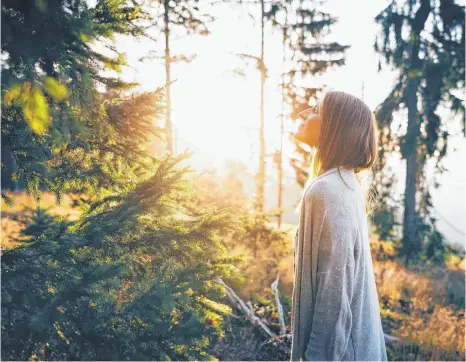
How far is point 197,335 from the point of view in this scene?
2.09 metres

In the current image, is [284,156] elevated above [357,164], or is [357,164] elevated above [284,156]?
[357,164]

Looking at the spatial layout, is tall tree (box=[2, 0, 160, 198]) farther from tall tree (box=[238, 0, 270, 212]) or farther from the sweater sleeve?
tall tree (box=[238, 0, 270, 212])

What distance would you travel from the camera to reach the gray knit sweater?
172 cm

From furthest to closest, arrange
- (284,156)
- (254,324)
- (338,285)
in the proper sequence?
(284,156), (254,324), (338,285)

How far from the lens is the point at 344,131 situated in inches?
73.6

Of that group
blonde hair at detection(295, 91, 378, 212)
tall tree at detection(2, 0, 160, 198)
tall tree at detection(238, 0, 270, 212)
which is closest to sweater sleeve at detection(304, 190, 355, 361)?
blonde hair at detection(295, 91, 378, 212)

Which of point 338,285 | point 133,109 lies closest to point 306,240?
point 338,285

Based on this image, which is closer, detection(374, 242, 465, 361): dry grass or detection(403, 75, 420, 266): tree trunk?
detection(374, 242, 465, 361): dry grass

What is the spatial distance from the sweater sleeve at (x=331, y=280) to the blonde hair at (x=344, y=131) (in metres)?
0.25

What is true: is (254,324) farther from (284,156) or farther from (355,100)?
(284,156)

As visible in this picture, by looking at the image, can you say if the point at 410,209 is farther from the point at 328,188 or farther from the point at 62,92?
the point at 62,92

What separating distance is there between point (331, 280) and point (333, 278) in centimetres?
1

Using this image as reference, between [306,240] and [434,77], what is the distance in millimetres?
12394

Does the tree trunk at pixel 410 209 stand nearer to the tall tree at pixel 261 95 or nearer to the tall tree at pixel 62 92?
the tall tree at pixel 261 95
